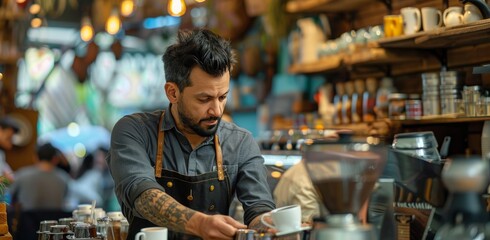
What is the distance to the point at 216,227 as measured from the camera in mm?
2535

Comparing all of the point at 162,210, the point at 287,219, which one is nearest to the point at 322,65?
the point at 162,210

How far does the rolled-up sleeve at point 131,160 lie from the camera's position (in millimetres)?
2893

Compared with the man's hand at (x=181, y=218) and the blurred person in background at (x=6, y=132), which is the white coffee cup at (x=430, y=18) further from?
the blurred person in background at (x=6, y=132)

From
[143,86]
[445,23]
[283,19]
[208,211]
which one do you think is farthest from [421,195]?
[143,86]

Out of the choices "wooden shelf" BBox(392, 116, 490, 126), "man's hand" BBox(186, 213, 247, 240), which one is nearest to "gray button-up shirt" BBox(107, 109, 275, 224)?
"man's hand" BBox(186, 213, 247, 240)

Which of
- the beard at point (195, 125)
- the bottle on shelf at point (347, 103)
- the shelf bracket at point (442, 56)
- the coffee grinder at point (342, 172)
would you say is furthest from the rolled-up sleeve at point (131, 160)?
the bottle on shelf at point (347, 103)

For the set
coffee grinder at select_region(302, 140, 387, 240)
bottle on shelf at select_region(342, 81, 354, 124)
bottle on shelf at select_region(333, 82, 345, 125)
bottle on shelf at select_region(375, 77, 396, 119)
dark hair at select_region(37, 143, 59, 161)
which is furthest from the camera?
dark hair at select_region(37, 143, 59, 161)

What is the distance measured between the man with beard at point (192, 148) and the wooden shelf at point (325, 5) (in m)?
2.32

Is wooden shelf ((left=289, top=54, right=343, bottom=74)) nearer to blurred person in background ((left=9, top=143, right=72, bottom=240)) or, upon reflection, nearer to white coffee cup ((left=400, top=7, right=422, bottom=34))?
white coffee cup ((left=400, top=7, right=422, bottom=34))

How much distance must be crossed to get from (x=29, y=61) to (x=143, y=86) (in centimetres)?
173

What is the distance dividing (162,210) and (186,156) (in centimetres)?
51

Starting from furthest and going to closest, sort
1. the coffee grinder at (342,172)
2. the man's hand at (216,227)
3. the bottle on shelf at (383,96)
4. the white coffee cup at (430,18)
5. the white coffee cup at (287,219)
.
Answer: the bottle on shelf at (383,96) < the white coffee cup at (430,18) < the man's hand at (216,227) < the white coffee cup at (287,219) < the coffee grinder at (342,172)

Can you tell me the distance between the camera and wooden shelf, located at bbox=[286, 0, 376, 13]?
544 cm

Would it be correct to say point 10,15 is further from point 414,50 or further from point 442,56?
point 442,56
